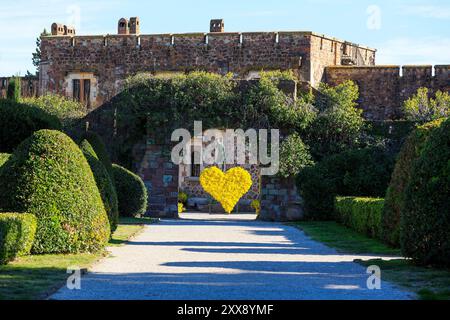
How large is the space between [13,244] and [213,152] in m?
26.6

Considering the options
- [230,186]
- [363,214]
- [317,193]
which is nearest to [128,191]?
[317,193]

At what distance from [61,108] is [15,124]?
31.3ft

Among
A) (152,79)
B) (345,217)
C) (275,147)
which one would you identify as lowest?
(345,217)

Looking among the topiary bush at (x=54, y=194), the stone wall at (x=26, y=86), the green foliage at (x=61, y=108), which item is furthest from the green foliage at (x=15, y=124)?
the stone wall at (x=26, y=86)

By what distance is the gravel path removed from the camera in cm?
931

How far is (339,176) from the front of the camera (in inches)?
1032

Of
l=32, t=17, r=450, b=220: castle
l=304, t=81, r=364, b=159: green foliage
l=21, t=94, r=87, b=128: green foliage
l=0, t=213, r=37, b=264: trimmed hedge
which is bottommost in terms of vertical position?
l=0, t=213, r=37, b=264: trimmed hedge

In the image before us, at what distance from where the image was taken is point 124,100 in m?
28.5

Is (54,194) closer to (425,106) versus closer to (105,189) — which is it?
(105,189)

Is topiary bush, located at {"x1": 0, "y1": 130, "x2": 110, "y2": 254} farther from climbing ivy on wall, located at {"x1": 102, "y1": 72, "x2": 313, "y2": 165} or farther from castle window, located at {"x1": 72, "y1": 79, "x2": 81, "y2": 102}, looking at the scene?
castle window, located at {"x1": 72, "y1": 79, "x2": 81, "y2": 102}

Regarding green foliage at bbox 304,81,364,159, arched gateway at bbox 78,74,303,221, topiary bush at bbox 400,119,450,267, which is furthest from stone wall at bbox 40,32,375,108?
topiary bush at bbox 400,119,450,267

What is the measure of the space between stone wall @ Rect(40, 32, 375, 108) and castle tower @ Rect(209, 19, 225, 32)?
8.41 ft
